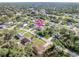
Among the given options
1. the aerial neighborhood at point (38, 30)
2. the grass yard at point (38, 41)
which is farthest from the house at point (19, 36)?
the grass yard at point (38, 41)

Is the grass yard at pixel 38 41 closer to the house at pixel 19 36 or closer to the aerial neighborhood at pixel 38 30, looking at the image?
the aerial neighborhood at pixel 38 30

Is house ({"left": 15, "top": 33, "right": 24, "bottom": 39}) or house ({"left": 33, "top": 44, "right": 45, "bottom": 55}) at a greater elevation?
house ({"left": 15, "top": 33, "right": 24, "bottom": 39})

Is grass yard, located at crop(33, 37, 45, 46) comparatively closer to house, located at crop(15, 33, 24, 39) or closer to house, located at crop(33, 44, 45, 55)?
house, located at crop(33, 44, 45, 55)

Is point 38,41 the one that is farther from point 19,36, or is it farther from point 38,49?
point 19,36

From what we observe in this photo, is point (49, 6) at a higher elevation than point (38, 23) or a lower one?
higher

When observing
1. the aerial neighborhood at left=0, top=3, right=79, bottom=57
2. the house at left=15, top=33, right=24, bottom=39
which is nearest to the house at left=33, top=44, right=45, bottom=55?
the aerial neighborhood at left=0, top=3, right=79, bottom=57

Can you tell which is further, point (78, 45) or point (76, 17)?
point (76, 17)

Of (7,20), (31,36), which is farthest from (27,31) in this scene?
(7,20)

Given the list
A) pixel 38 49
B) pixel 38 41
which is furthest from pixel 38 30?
pixel 38 49

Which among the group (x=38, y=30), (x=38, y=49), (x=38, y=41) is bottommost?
(x=38, y=49)

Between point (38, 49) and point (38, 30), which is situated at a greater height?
point (38, 30)

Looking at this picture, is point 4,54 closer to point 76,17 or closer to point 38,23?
point 38,23
